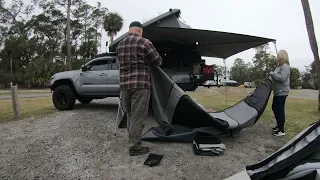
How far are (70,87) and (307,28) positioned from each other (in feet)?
23.8

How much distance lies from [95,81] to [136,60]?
396 cm

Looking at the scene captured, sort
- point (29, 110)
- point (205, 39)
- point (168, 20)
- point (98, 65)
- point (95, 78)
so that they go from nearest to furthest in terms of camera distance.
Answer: point (168, 20), point (205, 39), point (95, 78), point (98, 65), point (29, 110)

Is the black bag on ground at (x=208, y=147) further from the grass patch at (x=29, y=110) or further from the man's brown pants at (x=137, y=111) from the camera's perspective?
the grass patch at (x=29, y=110)

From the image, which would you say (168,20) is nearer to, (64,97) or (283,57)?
(283,57)

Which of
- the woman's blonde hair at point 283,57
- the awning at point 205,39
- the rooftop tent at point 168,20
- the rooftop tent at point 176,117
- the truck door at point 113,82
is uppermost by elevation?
the rooftop tent at point 168,20

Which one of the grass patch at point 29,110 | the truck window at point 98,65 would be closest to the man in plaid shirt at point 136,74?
the truck window at point 98,65

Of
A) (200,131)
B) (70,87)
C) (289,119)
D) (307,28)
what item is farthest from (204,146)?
(307,28)

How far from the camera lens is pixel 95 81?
788 cm

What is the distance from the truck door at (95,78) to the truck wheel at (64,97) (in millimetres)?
350

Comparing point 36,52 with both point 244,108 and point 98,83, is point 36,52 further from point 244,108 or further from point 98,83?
point 244,108

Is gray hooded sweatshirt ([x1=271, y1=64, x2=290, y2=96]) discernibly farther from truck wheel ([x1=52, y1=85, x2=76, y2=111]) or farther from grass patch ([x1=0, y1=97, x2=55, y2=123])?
grass patch ([x1=0, y1=97, x2=55, y2=123])

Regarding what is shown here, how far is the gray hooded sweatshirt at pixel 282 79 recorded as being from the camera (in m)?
5.16

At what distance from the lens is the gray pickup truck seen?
7730 millimetres

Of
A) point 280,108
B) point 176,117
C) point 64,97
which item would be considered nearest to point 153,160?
point 176,117
